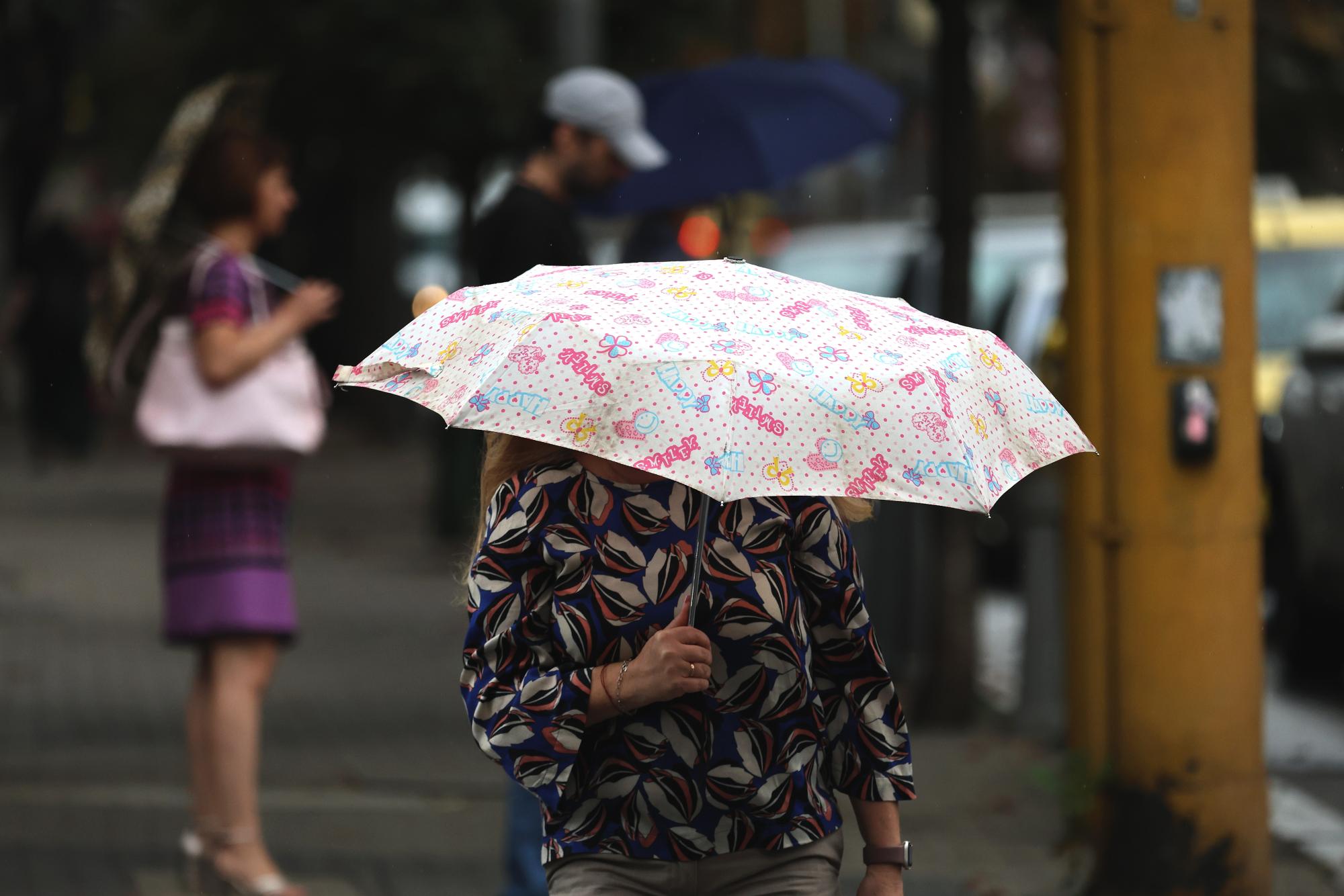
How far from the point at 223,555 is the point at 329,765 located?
212cm

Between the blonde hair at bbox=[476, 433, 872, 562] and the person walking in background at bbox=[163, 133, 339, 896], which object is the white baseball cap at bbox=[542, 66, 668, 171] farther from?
the blonde hair at bbox=[476, 433, 872, 562]

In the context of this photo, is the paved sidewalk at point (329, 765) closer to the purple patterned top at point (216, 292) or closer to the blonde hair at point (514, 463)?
the blonde hair at point (514, 463)

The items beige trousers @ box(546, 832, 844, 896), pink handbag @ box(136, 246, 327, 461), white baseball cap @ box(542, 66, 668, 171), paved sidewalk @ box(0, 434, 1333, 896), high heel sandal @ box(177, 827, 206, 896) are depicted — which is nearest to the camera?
beige trousers @ box(546, 832, 844, 896)

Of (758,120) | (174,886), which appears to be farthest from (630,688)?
(758,120)

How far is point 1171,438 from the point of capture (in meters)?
5.20

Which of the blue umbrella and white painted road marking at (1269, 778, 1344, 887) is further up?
the blue umbrella

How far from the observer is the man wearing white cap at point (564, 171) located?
5.37 metres

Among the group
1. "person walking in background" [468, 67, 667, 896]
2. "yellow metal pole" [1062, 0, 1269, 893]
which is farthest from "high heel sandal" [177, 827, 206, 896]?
"yellow metal pole" [1062, 0, 1269, 893]

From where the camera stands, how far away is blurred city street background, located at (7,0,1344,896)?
6.24m

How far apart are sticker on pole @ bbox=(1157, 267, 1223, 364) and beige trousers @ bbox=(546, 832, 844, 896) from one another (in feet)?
8.09

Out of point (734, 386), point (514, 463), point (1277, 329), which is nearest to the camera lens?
point (734, 386)

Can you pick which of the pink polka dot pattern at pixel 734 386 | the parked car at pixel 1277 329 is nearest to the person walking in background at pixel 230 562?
the parked car at pixel 1277 329

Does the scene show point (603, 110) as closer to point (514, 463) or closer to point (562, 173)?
point (562, 173)

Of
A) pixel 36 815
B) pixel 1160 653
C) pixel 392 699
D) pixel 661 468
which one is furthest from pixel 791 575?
pixel 392 699
